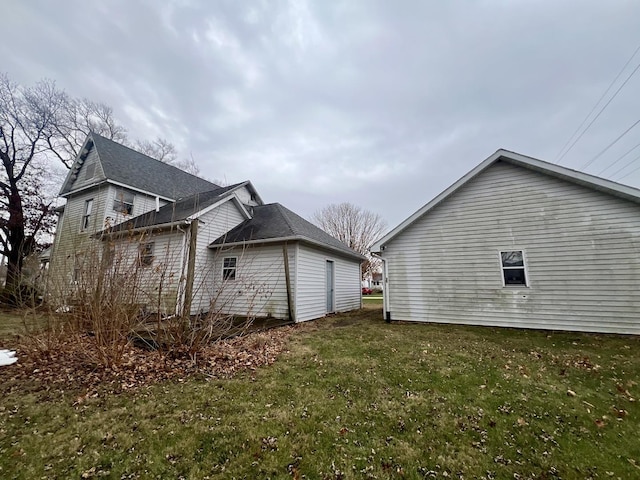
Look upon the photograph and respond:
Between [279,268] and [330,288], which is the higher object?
[279,268]

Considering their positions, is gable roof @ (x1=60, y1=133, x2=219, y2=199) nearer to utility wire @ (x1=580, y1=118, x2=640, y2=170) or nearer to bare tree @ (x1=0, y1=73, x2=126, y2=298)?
bare tree @ (x1=0, y1=73, x2=126, y2=298)

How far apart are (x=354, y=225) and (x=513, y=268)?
2290cm

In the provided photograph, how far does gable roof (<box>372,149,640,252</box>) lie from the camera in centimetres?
686

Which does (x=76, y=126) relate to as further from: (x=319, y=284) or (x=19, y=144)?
(x=319, y=284)

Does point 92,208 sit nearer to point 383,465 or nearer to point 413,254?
point 413,254

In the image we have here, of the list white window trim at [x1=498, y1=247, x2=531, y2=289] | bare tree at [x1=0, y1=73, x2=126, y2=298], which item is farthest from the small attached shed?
bare tree at [x1=0, y1=73, x2=126, y2=298]

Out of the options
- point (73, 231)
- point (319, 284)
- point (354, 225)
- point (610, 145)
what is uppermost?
point (354, 225)

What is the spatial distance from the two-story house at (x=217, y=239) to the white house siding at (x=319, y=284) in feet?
0.12

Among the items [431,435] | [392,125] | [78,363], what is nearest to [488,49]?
[392,125]

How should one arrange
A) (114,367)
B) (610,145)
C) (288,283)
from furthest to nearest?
(610,145) < (288,283) < (114,367)

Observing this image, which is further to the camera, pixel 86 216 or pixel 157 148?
pixel 157 148

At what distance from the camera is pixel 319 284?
35.6ft

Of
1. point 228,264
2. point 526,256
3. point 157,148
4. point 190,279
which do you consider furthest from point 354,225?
point 190,279

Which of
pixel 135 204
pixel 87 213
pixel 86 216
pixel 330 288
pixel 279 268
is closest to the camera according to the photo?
pixel 279 268
